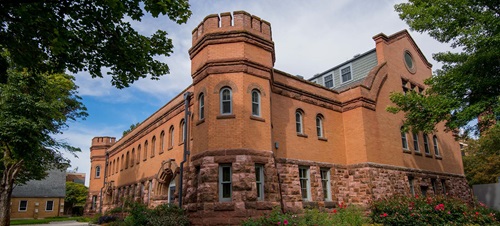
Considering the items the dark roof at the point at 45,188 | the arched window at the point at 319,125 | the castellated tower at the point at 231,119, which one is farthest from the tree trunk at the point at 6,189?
the dark roof at the point at 45,188

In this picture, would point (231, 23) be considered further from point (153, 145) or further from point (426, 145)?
point (426, 145)

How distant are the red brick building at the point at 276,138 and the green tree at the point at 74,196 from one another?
43548mm

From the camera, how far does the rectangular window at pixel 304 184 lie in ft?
58.0

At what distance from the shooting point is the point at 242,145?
14.5 metres

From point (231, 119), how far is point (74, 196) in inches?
2393

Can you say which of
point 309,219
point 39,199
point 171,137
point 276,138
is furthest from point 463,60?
point 39,199

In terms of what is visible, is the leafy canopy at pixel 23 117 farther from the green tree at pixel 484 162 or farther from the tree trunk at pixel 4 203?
the green tree at pixel 484 162

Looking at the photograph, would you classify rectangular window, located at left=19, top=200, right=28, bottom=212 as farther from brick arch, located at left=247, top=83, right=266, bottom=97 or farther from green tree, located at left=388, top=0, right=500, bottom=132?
green tree, located at left=388, top=0, right=500, bottom=132

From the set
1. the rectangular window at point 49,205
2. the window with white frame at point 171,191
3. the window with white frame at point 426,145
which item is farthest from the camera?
the rectangular window at point 49,205

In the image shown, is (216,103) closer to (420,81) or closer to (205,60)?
(205,60)

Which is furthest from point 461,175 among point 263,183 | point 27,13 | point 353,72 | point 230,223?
point 27,13

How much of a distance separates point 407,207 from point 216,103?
348 inches

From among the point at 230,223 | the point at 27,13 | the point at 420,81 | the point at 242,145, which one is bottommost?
the point at 230,223

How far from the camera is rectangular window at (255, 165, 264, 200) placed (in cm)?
1441
